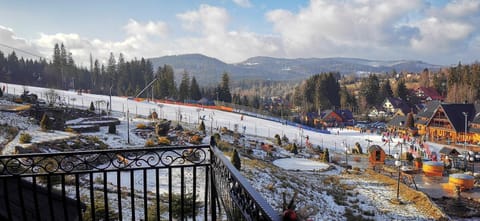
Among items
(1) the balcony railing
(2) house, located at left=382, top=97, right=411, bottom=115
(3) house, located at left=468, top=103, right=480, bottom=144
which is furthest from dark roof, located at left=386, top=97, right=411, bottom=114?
(1) the balcony railing

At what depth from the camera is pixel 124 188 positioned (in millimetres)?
10367

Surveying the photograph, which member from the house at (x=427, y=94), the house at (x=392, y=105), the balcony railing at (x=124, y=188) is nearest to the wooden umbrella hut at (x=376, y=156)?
the balcony railing at (x=124, y=188)

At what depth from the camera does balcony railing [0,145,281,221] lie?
A: 2739mm

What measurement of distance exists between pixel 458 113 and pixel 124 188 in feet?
129

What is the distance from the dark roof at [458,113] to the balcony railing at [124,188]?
1425 inches

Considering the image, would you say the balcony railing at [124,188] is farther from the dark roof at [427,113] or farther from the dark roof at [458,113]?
the dark roof at [427,113]

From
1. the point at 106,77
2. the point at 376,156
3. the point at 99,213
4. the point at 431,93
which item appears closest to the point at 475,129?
the point at 376,156

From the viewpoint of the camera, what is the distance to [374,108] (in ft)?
203

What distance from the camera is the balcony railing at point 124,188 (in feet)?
8.99

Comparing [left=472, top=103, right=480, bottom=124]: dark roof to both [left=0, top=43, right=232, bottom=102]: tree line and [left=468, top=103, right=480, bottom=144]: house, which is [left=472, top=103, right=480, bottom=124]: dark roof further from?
[left=0, top=43, right=232, bottom=102]: tree line

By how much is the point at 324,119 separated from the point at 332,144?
18.1 metres

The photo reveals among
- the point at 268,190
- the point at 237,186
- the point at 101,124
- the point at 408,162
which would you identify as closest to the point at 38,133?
the point at 101,124

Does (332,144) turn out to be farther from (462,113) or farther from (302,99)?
(302,99)

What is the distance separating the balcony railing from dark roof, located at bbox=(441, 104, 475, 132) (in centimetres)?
3619
